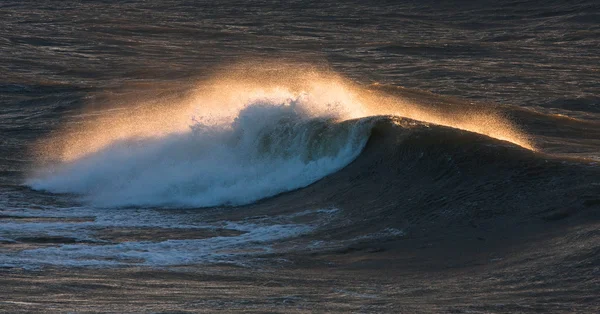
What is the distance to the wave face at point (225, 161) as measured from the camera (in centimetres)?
1603

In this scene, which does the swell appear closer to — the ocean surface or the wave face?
the ocean surface

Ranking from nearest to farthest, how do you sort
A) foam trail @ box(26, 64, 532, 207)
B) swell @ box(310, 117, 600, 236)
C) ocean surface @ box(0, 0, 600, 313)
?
ocean surface @ box(0, 0, 600, 313)
swell @ box(310, 117, 600, 236)
foam trail @ box(26, 64, 532, 207)

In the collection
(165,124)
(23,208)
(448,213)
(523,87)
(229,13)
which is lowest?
(448,213)

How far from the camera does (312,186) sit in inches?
615

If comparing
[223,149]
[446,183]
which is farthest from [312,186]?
[446,183]

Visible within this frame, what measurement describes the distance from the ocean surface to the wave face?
0.14ft

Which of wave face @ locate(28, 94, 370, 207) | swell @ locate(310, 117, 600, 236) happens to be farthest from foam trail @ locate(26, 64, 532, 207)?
swell @ locate(310, 117, 600, 236)

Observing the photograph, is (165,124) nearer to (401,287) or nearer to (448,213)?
(448,213)

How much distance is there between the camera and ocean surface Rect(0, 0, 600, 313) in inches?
364

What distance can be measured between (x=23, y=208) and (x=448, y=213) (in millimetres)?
6981

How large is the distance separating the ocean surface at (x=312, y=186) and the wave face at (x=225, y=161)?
42 millimetres

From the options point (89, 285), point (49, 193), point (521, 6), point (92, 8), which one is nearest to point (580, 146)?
point (49, 193)

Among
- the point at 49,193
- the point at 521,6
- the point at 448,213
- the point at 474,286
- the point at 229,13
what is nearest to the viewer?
the point at 474,286

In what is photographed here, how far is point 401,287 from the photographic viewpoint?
9.23m
